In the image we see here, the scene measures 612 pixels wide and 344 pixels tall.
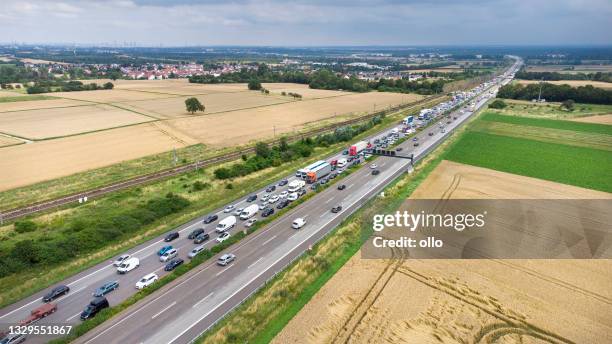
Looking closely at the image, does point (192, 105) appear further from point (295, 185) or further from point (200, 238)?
point (200, 238)

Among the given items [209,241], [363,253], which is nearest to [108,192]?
[209,241]

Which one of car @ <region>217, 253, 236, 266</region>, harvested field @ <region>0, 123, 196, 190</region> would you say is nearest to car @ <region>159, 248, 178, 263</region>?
car @ <region>217, 253, 236, 266</region>

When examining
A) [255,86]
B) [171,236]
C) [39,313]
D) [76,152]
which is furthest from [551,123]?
[39,313]

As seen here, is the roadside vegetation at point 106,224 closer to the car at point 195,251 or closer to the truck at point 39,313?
the truck at point 39,313

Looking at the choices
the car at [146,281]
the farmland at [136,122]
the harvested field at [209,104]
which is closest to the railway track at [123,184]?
the farmland at [136,122]

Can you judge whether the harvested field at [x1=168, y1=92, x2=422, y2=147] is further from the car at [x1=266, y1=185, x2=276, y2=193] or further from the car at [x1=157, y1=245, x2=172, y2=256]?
the car at [x1=157, y1=245, x2=172, y2=256]

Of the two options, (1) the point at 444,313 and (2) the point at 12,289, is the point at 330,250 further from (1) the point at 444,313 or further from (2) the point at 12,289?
(2) the point at 12,289
